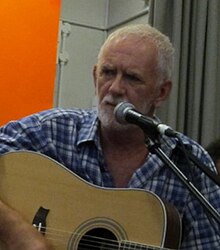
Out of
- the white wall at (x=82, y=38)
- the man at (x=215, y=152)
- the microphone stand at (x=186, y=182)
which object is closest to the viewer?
the microphone stand at (x=186, y=182)

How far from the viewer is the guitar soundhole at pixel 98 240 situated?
52.1 inches

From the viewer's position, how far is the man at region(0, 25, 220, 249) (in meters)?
1.54

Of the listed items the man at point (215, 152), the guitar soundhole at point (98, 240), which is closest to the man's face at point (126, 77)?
the guitar soundhole at point (98, 240)

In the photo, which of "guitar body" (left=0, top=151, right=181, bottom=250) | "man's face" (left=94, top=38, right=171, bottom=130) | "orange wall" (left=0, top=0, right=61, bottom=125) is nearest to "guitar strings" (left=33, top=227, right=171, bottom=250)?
"guitar body" (left=0, top=151, right=181, bottom=250)

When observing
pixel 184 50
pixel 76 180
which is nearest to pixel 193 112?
pixel 184 50

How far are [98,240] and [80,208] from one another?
0.10m

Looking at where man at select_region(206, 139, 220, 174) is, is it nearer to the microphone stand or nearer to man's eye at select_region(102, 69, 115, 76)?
man's eye at select_region(102, 69, 115, 76)

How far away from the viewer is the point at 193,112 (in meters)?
2.67

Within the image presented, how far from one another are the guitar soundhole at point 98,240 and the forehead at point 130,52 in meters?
0.49

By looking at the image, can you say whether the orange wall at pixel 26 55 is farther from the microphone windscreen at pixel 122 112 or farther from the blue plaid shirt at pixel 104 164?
the microphone windscreen at pixel 122 112

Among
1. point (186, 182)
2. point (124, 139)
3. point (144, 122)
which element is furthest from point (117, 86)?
point (186, 182)

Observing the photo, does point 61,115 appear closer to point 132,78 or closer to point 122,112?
point 132,78

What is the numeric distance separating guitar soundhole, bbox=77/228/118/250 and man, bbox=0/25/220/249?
0.74 feet

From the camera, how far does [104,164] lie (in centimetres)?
159
